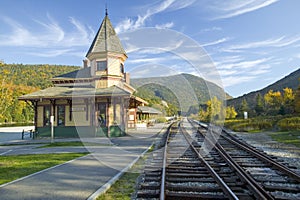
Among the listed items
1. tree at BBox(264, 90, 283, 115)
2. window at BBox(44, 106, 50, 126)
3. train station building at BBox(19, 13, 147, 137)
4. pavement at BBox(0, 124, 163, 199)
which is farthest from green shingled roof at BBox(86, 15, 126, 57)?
tree at BBox(264, 90, 283, 115)

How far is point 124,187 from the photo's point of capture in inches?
219

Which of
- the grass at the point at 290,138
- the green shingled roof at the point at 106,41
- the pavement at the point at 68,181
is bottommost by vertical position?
the pavement at the point at 68,181

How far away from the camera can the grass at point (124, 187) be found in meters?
4.94

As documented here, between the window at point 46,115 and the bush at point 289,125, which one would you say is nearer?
the bush at point 289,125

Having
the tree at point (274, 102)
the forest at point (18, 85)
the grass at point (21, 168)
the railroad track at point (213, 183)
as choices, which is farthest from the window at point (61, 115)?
the tree at point (274, 102)

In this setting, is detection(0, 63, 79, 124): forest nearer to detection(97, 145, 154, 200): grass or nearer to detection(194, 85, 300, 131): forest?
detection(97, 145, 154, 200): grass

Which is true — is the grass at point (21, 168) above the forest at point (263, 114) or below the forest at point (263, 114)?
below

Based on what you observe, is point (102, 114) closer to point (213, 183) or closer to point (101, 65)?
point (101, 65)

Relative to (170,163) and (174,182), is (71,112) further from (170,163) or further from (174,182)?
(174,182)

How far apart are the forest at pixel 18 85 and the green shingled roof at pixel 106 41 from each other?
21.3ft

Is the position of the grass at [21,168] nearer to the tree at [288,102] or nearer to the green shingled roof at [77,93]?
the green shingled roof at [77,93]

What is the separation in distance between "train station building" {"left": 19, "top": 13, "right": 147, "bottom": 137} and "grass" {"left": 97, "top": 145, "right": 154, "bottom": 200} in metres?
10.9

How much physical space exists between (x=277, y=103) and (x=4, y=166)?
40970 millimetres

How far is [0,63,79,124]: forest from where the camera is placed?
9.84 metres
